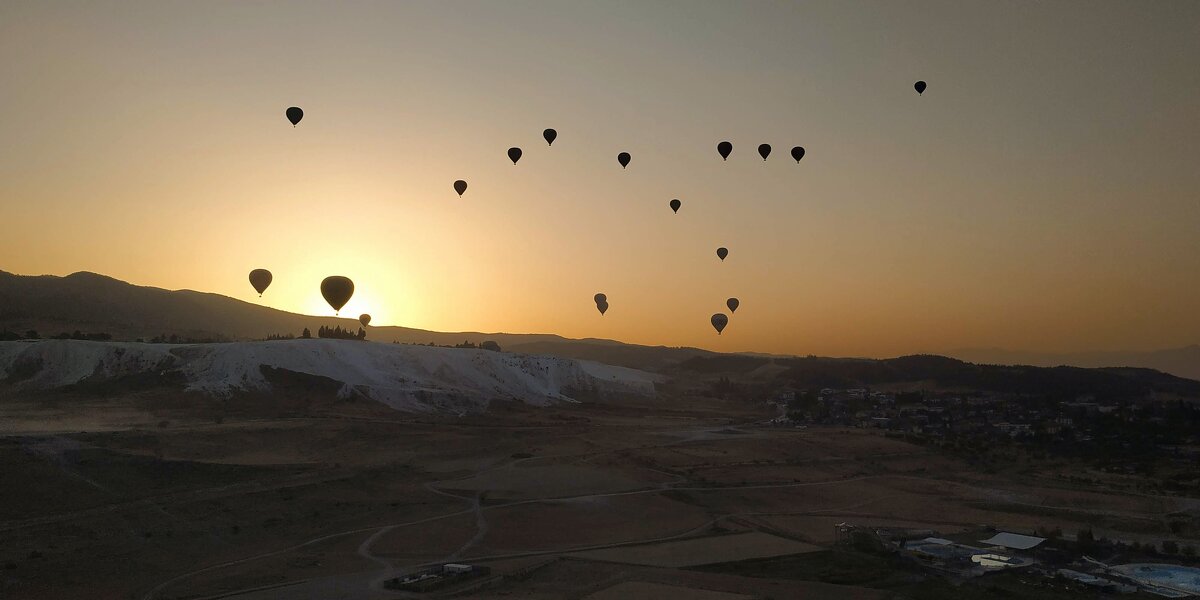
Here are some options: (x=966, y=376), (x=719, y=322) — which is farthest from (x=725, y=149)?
(x=966, y=376)

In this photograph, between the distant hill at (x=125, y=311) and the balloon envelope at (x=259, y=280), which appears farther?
the distant hill at (x=125, y=311)

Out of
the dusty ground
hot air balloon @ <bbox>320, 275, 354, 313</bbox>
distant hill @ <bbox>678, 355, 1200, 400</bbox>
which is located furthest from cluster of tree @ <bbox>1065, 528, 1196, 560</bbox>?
distant hill @ <bbox>678, 355, 1200, 400</bbox>

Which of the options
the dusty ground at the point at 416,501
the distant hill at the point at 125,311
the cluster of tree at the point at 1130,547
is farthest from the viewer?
the distant hill at the point at 125,311

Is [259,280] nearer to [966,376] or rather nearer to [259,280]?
[259,280]

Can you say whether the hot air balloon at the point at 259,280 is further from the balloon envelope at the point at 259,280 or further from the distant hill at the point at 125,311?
the distant hill at the point at 125,311

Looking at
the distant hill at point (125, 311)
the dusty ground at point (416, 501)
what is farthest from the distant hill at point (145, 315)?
the dusty ground at point (416, 501)

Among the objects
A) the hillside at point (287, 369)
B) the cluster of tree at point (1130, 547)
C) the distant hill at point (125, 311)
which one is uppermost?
the distant hill at point (125, 311)
